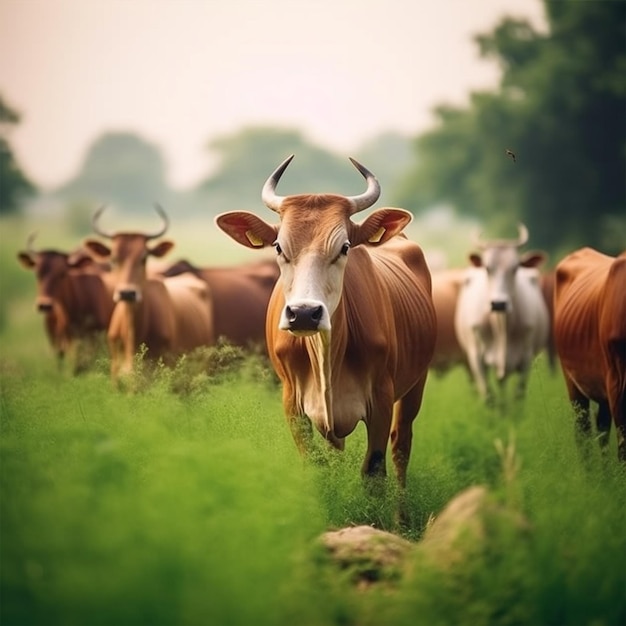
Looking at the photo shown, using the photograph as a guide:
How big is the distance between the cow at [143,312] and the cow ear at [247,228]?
11.3ft

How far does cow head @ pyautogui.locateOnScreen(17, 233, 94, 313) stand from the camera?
13.5 metres

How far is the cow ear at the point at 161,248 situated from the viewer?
12.2 meters

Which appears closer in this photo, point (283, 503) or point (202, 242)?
point (283, 503)

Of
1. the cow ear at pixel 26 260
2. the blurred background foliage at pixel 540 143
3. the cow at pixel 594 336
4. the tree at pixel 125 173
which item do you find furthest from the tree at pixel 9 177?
the tree at pixel 125 173

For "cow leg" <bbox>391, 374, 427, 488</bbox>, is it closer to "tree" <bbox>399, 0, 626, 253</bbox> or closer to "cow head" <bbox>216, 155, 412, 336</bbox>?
"cow head" <bbox>216, 155, 412, 336</bbox>

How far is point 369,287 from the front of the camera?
749cm

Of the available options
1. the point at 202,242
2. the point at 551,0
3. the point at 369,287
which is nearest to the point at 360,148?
the point at 202,242

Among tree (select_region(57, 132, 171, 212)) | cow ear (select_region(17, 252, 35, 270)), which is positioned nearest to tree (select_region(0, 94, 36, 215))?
cow ear (select_region(17, 252, 35, 270))

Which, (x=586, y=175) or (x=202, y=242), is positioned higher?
(x=202, y=242)

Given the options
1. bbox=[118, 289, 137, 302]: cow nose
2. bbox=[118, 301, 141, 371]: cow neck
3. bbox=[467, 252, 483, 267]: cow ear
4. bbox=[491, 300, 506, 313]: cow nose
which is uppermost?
bbox=[467, 252, 483, 267]: cow ear

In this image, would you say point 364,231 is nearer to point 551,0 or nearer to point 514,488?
point 514,488

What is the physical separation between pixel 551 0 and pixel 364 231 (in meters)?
25.5

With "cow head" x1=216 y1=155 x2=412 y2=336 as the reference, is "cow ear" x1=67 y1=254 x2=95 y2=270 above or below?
above

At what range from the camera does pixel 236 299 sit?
1345cm
